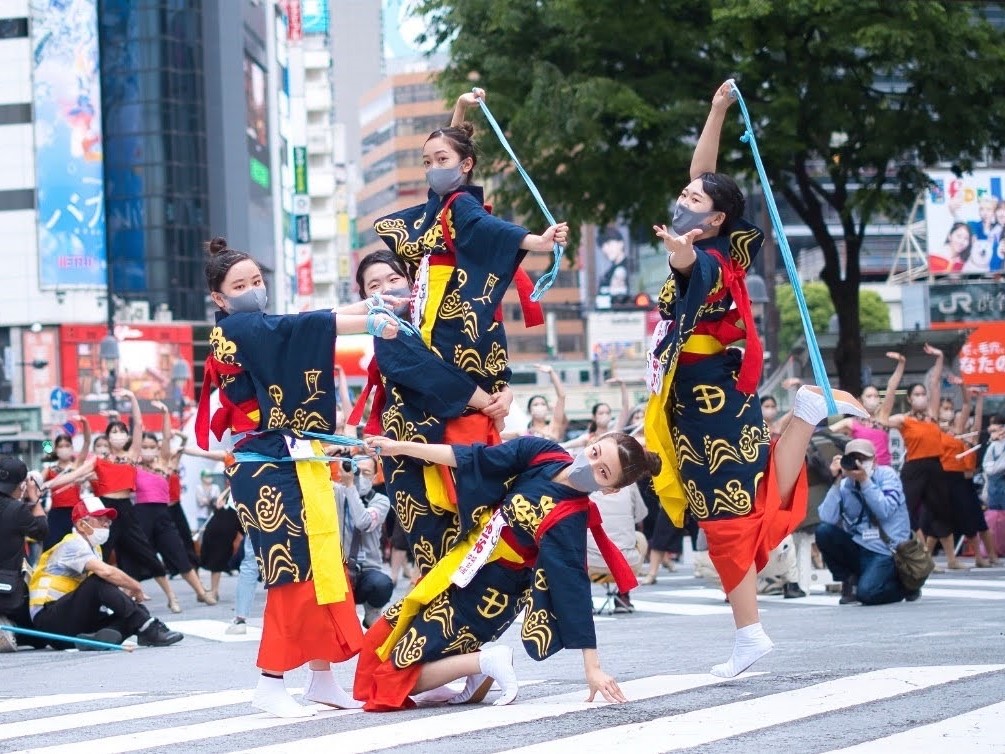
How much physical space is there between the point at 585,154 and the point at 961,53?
13.9ft

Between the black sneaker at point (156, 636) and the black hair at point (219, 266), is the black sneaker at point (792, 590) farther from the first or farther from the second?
the black hair at point (219, 266)

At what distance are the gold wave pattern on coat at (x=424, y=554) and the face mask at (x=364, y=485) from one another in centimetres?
776

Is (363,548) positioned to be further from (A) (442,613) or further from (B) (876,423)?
(B) (876,423)

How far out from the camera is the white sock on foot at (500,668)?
5.94 m

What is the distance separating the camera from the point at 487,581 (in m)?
6.14

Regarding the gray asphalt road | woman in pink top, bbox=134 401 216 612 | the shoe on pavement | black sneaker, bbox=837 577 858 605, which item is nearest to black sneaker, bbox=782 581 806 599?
black sneaker, bbox=837 577 858 605

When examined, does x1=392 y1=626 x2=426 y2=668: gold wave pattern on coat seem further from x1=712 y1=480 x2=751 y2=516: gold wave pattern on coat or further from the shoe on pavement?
the shoe on pavement

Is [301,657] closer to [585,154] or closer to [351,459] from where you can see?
[351,459]

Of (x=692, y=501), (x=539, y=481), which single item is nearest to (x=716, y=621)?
(x=692, y=501)

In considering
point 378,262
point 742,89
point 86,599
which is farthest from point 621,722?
point 742,89

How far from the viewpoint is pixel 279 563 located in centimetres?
631

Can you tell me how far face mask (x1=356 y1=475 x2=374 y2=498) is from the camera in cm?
1437

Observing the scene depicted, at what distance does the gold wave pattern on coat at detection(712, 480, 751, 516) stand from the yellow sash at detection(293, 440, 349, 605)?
143 centimetres

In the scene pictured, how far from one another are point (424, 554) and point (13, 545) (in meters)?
5.16
